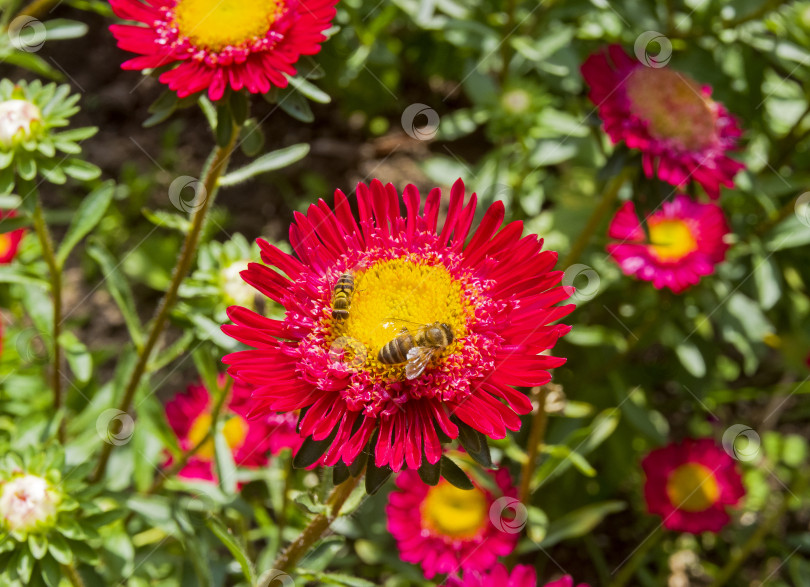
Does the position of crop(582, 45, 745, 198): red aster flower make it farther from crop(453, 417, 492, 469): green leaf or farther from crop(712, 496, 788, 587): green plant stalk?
crop(712, 496, 788, 587): green plant stalk

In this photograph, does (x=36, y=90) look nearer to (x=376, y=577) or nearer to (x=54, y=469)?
(x=54, y=469)

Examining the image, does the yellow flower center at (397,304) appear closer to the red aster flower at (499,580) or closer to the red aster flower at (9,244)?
the red aster flower at (499,580)

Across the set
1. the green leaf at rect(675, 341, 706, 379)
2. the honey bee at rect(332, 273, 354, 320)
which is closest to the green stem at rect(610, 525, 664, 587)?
the green leaf at rect(675, 341, 706, 379)

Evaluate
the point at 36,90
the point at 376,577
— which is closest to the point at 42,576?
the point at 36,90

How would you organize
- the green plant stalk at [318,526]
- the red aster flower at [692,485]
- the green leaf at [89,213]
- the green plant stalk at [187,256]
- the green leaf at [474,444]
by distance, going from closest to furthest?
the green leaf at [474,444]
the green plant stalk at [318,526]
the green plant stalk at [187,256]
the green leaf at [89,213]
the red aster flower at [692,485]

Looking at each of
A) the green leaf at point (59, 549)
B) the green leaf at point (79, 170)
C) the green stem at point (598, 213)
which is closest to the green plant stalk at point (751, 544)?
the green stem at point (598, 213)

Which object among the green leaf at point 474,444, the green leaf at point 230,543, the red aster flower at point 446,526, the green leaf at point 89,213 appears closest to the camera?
the green leaf at point 474,444
